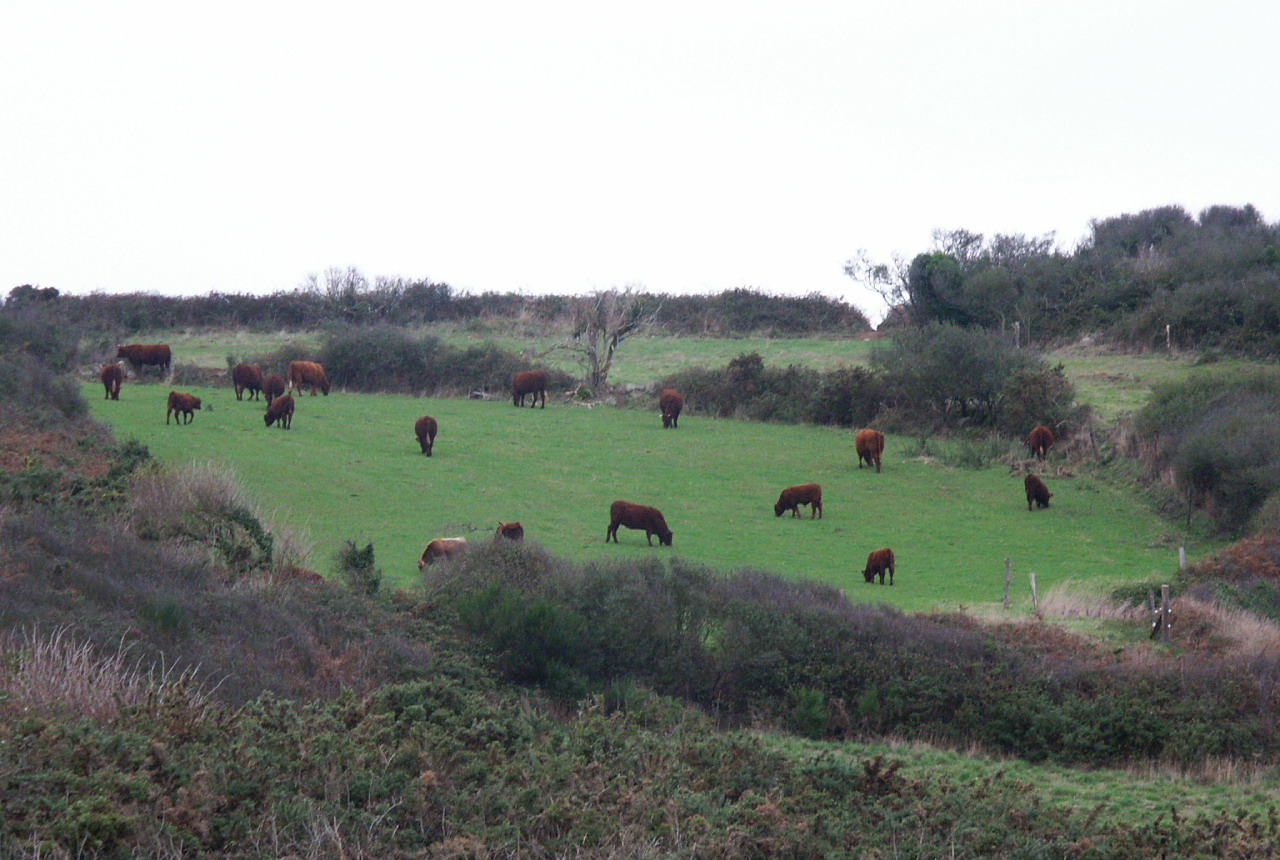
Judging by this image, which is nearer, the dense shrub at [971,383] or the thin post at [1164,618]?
the thin post at [1164,618]

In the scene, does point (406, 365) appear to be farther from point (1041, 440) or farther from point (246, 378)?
point (1041, 440)

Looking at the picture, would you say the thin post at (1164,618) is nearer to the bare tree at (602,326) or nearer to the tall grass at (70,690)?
the tall grass at (70,690)

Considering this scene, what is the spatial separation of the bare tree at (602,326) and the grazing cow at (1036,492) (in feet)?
77.2

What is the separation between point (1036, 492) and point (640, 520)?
39.6ft

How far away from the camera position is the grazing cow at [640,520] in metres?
25.4

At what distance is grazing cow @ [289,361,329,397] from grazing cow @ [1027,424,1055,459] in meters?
27.0

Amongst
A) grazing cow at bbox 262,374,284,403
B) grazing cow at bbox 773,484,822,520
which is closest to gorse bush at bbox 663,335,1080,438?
grazing cow at bbox 773,484,822,520

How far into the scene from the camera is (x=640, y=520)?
25438mm

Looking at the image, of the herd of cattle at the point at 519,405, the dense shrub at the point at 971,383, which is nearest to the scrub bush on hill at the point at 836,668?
the herd of cattle at the point at 519,405

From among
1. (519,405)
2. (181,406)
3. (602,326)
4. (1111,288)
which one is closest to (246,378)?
(181,406)

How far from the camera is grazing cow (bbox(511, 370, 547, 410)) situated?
4681cm

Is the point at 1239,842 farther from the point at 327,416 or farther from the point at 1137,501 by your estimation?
the point at 327,416

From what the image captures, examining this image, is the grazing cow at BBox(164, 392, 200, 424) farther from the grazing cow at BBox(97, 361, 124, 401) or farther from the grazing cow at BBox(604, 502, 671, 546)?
the grazing cow at BBox(604, 502, 671, 546)

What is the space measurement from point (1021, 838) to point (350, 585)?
11899 mm
